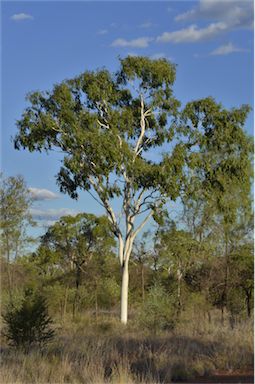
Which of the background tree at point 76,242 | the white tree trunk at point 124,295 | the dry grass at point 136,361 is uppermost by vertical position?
the background tree at point 76,242

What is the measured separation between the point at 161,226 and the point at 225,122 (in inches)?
231

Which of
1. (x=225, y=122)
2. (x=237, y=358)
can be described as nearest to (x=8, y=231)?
(x=225, y=122)

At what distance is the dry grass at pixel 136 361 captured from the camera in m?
8.84

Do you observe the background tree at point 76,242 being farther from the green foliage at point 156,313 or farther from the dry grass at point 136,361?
the dry grass at point 136,361

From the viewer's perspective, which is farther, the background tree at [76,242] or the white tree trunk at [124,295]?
the background tree at [76,242]

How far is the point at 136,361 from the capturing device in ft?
36.5

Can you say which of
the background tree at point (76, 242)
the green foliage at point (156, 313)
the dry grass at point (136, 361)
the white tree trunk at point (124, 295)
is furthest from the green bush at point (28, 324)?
the background tree at point (76, 242)

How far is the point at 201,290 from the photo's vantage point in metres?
25.2

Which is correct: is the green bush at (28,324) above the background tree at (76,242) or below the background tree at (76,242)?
below

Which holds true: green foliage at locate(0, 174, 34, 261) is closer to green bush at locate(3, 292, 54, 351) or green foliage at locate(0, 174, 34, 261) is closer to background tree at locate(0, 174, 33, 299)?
background tree at locate(0, 174, 33, 299)

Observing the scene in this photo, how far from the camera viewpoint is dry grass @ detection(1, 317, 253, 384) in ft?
29.0

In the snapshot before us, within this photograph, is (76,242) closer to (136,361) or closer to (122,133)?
(122,133)

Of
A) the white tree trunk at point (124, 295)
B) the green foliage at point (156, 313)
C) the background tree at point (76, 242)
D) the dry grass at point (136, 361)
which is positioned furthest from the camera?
the background tree at point (76, 242)

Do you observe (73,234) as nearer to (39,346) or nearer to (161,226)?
(161,226)
